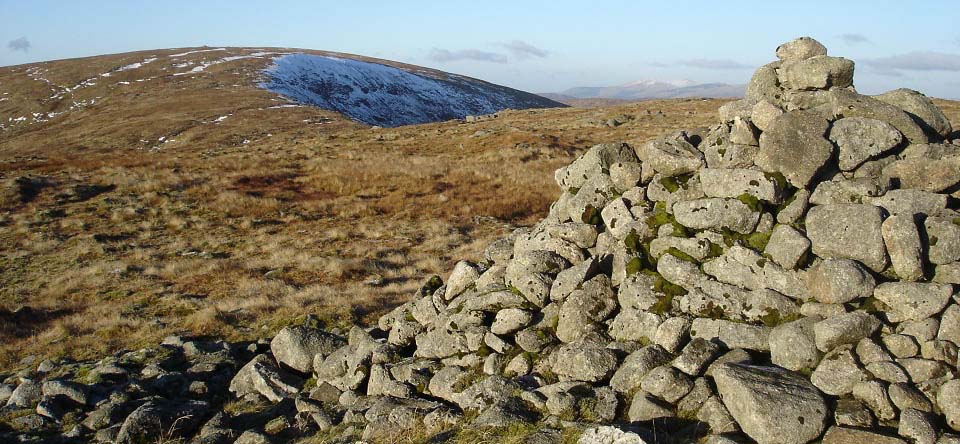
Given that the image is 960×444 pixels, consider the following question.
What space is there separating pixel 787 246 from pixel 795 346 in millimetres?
1863

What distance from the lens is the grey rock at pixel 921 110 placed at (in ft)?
36.8

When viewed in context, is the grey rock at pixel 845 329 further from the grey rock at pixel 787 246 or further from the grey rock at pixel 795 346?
the grey rock at pixel 787 246

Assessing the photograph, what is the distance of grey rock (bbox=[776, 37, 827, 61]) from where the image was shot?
12406 millimetres

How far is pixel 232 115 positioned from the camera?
307ft

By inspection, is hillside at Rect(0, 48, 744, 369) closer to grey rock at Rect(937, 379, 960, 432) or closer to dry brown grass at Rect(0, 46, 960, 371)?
dry brown grass at Rect(0, 46, 960, 371)

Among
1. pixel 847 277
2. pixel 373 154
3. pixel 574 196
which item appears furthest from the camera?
pixel 373 154

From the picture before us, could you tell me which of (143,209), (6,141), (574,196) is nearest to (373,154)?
(143,209)

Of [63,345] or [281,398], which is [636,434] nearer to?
[281,398]

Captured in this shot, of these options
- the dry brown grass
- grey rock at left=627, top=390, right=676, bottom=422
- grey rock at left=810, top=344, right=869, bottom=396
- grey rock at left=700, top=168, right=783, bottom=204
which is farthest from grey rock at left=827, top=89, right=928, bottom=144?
the dry brown grass

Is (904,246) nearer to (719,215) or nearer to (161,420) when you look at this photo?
A: (719,215)

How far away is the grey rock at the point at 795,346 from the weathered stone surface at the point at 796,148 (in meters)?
2.96

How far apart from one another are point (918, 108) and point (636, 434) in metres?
9.61

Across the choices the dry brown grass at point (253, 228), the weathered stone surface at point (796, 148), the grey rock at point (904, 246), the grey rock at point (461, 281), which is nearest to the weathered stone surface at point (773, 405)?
the grey rock at point (904, 246)

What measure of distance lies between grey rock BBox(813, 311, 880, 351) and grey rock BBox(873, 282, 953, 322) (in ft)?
1.21
